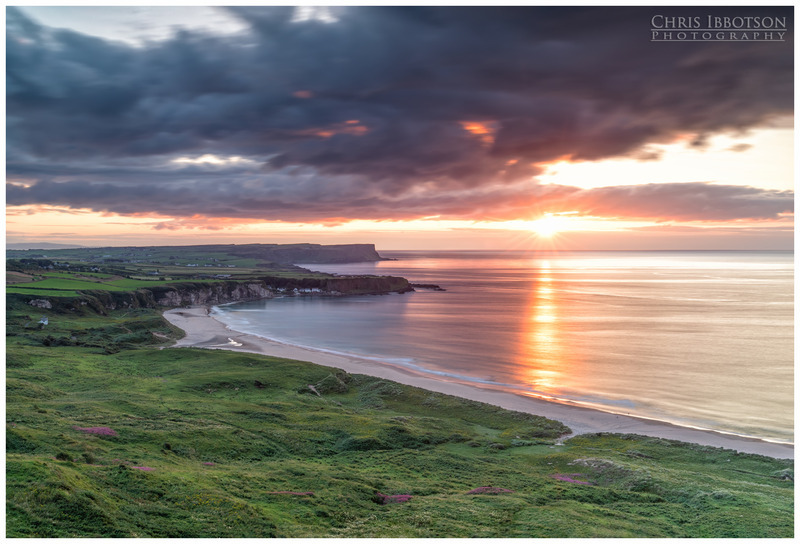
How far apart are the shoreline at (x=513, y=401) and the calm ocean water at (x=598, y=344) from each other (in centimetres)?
326

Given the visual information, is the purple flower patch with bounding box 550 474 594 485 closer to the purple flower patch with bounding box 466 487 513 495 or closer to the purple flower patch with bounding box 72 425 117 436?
the purple flower patch with bounding box 466 487 513 495

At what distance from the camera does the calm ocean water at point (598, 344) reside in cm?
5712

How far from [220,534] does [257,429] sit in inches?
721

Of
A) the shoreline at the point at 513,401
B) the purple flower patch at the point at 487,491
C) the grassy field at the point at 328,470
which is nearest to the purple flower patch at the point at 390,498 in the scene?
the grassy field at the point at 328,470

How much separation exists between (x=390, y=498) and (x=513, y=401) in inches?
1449

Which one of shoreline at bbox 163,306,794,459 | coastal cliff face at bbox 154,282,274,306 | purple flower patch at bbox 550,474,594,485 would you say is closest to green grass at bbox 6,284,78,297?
shoreline at bbox 163,306,794,459

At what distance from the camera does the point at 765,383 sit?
62969mm

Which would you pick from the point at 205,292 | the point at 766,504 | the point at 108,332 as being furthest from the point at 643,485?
the point at 205,292

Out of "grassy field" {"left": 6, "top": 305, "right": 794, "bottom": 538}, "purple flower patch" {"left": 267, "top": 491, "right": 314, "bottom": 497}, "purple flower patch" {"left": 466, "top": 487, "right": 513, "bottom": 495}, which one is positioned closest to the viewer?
"grassy field" {"left": 6, "top": 305, "right": 794, "bottom": 538}

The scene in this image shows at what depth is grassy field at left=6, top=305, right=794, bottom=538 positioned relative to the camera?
17203 mm

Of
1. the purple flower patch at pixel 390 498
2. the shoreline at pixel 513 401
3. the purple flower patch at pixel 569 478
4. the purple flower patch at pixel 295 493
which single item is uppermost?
the purple flower patch at pixel 295 493

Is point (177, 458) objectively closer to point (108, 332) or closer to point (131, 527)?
point (131, 527)

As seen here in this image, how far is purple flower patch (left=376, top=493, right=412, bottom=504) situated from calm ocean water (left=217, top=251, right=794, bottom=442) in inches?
1560

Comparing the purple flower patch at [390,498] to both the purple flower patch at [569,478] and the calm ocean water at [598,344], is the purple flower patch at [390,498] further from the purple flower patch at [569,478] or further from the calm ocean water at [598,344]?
the calm ocean water at [598,344]
